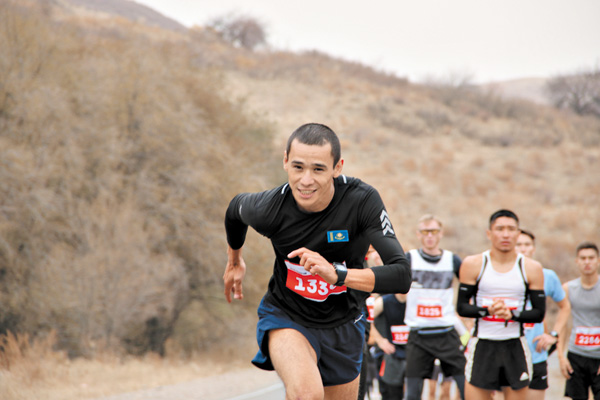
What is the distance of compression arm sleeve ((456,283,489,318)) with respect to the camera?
652cm

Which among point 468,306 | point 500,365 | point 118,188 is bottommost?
point 500,365

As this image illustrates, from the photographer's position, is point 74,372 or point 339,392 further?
point 74,372

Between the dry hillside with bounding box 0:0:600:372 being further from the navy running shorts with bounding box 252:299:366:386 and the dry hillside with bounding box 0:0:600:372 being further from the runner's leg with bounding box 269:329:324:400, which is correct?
the runner's leg with bounding box 269:329:324:400

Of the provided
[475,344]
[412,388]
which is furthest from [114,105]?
[475,344]

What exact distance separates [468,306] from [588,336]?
2.41 m

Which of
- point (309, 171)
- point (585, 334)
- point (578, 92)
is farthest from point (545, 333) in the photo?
point (578, 92)

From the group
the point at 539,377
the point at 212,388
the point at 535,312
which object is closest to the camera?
the point at 535,312

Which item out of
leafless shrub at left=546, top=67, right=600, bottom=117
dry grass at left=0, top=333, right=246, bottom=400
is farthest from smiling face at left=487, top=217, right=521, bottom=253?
leafless shrub at left=546, top=67, right=600, bottom=117

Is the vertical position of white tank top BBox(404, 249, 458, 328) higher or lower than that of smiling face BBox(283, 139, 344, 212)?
lower

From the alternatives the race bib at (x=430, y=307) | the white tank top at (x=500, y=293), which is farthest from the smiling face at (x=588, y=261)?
the white tank top at (x=500, y=293)

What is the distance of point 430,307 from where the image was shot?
27.6 feet

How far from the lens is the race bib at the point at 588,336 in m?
8.02

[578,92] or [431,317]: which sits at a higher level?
[578,92]

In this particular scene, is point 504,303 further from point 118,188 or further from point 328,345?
point 118,188
